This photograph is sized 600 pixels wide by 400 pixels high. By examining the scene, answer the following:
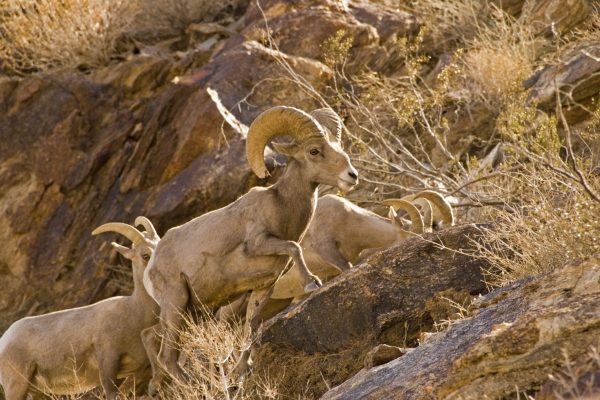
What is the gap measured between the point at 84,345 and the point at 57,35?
7.90 m

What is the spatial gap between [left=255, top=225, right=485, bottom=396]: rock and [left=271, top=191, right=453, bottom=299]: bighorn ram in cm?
283

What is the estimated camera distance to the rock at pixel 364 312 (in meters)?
8.41

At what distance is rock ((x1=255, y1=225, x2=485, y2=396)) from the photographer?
8414mm

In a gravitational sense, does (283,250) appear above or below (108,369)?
above

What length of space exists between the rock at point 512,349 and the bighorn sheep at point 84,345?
494 cm

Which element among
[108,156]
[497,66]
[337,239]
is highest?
[497,66]

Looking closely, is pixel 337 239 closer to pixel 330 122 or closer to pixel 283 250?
pixel 330 122

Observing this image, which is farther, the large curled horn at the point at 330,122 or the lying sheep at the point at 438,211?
the lying sheep at the point at 438,211

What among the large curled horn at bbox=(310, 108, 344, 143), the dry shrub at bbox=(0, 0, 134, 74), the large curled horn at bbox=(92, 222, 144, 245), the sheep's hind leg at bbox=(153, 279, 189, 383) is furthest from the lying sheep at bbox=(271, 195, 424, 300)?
the dry shrub at bbox=(0, 0, 134, 74)

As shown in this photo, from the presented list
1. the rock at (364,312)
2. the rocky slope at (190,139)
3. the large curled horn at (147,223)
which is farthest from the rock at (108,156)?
the rock at (364,312)

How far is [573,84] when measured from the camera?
13719 millimetres

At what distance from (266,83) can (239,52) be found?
0.70 meters

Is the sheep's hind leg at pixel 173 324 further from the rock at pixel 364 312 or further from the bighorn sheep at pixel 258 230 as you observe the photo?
the rock at pixel 364 312

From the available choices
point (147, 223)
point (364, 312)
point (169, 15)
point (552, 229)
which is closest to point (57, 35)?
point (169, 15)
